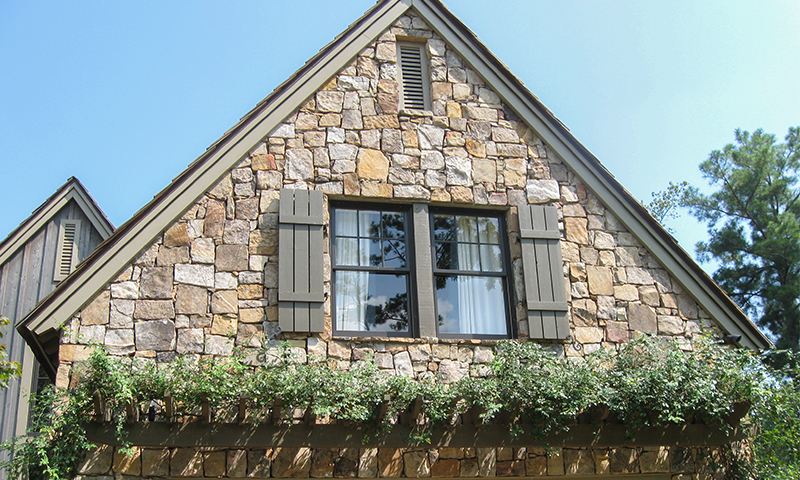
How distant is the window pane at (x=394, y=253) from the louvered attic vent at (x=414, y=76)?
164 cm

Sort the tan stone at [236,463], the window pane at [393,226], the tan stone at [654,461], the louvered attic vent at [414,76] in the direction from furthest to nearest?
1. the louvered attic vent at [414,76]
2. the window pane at [393,226]
3. the tan stone at [654,461]
4. the tan stone at [236,463]

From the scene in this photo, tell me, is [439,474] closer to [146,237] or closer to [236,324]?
[236,324]

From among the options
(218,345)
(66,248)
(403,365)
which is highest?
(66,248)

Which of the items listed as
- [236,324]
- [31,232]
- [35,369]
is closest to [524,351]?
[236,324]

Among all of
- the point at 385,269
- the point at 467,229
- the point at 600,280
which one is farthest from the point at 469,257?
the point at 600,280

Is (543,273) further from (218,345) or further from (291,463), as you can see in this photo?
(218,345)

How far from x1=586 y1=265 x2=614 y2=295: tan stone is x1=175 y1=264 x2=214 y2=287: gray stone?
12.7 feet

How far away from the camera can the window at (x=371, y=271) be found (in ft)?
25.4

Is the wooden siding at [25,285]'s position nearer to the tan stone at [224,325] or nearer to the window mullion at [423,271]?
the tan stone at [224,325]

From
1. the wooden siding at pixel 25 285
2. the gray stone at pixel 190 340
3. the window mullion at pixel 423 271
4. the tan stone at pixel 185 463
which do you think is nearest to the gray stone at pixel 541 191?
the window mullion at pixel 423 271

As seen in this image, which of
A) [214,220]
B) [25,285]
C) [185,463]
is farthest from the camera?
[25,285]

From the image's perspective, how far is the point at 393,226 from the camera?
26.8ft

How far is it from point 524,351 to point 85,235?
23.4 feet

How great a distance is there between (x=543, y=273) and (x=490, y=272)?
0.55m
